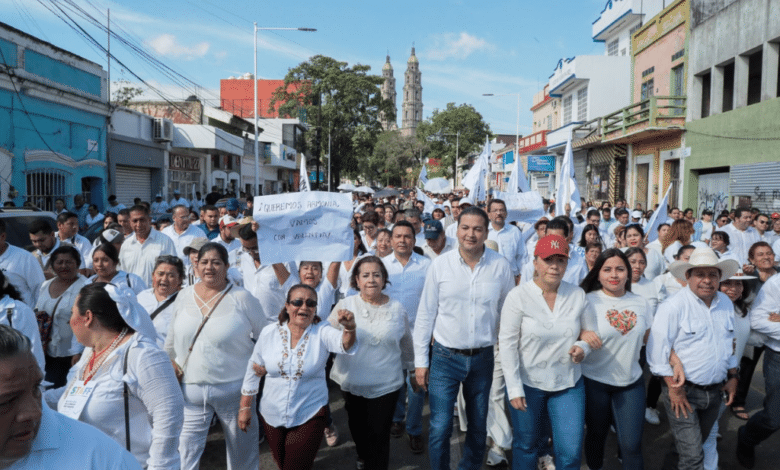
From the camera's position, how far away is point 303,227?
15.3 ft

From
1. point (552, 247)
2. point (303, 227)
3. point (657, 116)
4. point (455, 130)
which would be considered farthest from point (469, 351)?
point (455, 130)

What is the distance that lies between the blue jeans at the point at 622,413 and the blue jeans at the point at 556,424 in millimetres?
249

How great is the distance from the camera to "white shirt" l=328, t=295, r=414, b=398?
4.04 metres

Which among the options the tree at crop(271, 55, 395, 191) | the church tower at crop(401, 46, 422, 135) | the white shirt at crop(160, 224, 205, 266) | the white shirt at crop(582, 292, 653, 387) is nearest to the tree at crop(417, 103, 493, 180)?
the tree at crop(271, 55, 395, 191)

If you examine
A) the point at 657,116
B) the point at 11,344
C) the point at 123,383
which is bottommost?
the point at 123,383

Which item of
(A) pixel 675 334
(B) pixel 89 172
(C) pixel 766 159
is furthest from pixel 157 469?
(B) pixel 89 172

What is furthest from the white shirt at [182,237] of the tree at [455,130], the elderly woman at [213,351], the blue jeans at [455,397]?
the tree at [455,130]

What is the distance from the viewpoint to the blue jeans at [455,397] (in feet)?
13.2

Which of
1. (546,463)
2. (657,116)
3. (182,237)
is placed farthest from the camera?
(657,116)

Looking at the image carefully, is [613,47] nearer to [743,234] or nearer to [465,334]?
[743,234]

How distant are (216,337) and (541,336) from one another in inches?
81.4

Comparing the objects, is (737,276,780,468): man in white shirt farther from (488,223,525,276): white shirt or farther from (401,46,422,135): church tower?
(401,46,422,135): church tower

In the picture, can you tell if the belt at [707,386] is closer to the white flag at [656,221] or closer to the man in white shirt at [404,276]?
the man in white shirt at [404,276]

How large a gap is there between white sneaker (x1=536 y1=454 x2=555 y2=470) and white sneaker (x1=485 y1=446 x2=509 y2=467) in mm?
304
